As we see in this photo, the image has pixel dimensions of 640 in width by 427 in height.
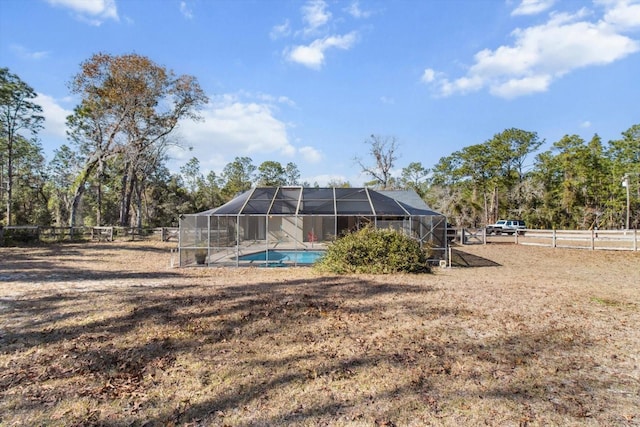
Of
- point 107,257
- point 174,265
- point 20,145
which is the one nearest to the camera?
point 174,265

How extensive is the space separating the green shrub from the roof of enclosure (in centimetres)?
214

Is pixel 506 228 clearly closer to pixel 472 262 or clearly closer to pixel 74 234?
pixel 472 262

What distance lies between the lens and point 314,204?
13000 mm

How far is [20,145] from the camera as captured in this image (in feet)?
92.9

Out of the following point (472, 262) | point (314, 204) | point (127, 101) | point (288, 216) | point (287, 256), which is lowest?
point (472, 262)

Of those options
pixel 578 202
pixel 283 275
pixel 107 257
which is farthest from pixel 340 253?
pixel 578 202

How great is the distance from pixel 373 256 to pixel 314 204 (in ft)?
13.0

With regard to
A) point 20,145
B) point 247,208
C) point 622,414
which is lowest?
point 622,414

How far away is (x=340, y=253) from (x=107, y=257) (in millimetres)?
9283

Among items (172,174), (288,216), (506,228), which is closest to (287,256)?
(288,216)

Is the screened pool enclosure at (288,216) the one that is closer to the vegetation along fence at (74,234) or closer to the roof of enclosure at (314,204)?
the roof of enclosure at (314,204)

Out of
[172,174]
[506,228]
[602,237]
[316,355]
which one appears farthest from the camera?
[172,174]

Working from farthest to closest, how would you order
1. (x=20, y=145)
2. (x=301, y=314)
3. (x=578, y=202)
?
(x=578, y=202) < (x=20, y=145) < (x=301, y=314)

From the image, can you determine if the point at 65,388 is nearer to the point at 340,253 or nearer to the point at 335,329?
the point at 335,329
